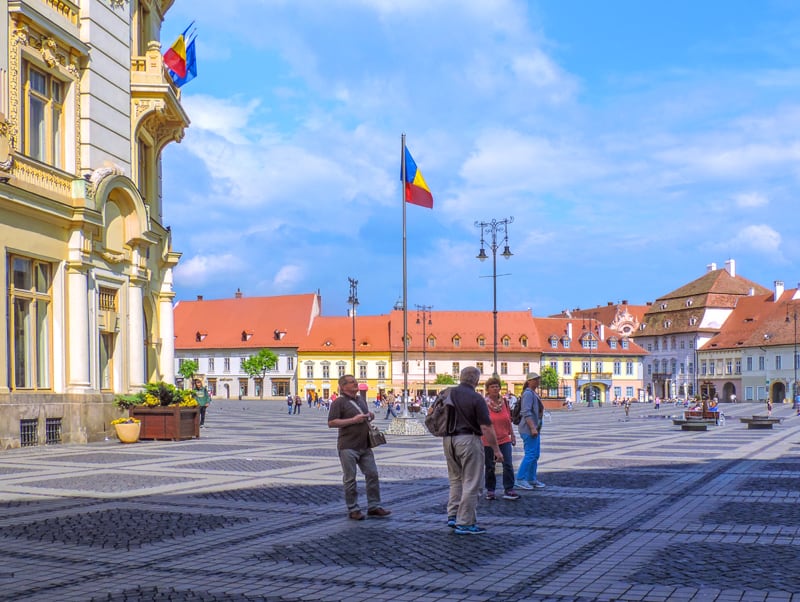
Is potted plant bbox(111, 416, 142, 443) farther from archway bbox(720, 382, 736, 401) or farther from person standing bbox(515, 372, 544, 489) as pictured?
archway bbox(720, 382, 736, 401)

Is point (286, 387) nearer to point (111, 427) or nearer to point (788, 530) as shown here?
point (111, 427)

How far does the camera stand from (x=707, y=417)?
43.1 metres

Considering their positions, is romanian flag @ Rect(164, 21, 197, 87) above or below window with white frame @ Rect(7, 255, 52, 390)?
above

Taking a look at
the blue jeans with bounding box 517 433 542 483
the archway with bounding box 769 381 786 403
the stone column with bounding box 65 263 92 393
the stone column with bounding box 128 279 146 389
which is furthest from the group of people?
the archway with bounding box 769 381 786 403

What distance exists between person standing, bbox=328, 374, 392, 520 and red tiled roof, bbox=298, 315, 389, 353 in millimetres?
93879

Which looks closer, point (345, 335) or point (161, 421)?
point (161, 421)

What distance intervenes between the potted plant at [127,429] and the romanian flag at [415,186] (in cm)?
1168

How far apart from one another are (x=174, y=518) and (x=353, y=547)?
2.79 metres

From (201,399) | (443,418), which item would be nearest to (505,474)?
(443,418)

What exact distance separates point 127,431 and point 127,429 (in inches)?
2.1

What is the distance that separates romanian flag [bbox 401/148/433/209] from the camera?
105ft

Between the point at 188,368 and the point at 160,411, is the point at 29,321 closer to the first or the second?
the point at 160,411

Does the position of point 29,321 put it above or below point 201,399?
above

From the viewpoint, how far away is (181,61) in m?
31.3
